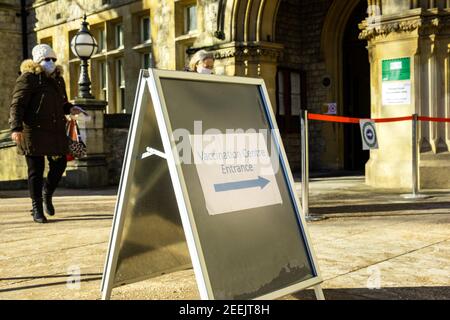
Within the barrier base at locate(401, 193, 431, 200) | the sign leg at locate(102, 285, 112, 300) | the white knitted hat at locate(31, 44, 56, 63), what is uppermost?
the white knitted hat at locate(31, 44, 56, 63)

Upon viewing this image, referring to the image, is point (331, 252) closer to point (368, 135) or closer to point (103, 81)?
point (368, 135)

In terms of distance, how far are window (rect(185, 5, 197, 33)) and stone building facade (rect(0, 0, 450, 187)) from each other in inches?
1.3

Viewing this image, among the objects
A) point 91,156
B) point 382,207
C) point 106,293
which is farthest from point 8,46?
point 106,293

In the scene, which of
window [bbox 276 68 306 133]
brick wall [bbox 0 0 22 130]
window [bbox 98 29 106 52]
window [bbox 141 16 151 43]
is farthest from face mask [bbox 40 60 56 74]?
brick wall [bbox 0 0 22 130]

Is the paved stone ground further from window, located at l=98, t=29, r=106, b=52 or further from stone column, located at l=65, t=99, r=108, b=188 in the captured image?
window, located at l=98, t=29, r=106, b=52

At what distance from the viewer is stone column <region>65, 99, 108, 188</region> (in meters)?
11.3

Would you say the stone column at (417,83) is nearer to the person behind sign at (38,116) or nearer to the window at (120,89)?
the person behind sign at (38,116)

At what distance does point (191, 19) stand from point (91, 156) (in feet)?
16.3

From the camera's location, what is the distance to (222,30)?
12188 mm

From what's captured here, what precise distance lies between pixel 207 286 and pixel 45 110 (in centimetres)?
421

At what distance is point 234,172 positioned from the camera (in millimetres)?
3090

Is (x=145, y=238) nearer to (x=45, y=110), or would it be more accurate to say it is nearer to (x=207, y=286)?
(x=207, y=286)

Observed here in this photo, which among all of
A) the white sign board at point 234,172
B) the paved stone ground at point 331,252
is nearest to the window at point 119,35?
the paved stone ground at point 331,252

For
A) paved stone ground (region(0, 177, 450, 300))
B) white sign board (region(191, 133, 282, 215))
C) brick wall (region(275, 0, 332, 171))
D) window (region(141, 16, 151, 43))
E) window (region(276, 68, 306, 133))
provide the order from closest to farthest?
white sign board (region(191, 133, 282, 215)), paved stone ground (region(0, 177, 450, 300)), window (region(276, 68, 306, 133)), brick wall (region(275, 0, 332, 171)), window (region(141, 16, 151, 43))
